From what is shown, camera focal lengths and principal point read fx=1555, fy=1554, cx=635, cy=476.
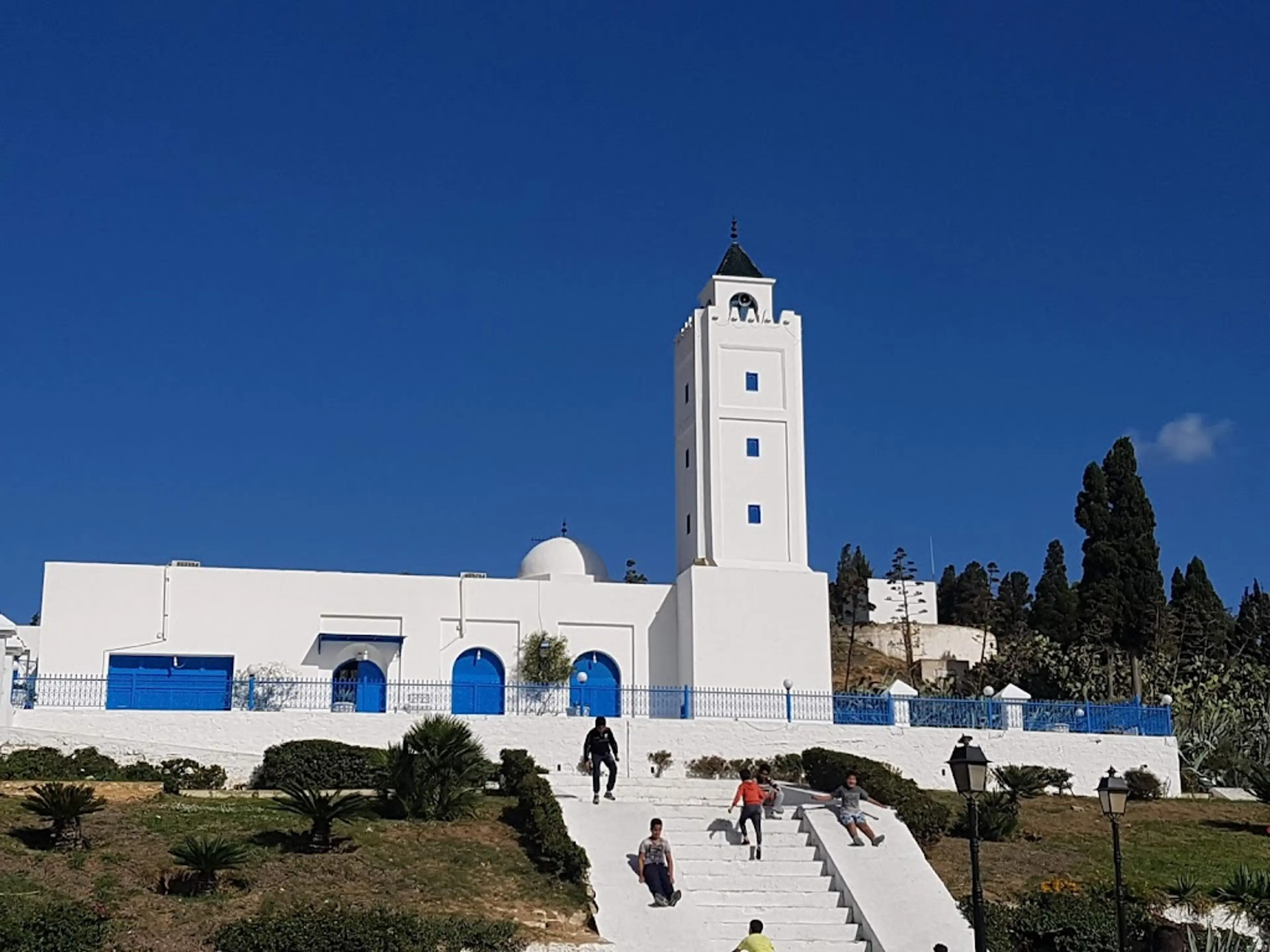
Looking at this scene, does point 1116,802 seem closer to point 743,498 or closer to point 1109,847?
point 1109,847

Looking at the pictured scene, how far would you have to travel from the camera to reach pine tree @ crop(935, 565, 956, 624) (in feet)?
261

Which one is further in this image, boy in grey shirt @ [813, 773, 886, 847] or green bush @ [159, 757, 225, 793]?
green bush @ [159, 757, 225, 793]

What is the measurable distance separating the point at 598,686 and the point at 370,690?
5128 mm

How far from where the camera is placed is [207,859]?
17.3 meters

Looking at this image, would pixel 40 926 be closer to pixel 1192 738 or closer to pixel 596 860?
pixel 596 860

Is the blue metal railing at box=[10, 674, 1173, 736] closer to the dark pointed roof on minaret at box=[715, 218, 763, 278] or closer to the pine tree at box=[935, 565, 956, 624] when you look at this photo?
the dark pointed roof on minaret at box=[715, 218, 763, 278]

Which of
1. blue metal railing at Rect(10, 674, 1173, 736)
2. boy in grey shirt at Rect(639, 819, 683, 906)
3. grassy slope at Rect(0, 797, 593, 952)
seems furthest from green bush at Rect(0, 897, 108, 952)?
blue metal railing at Rect(10, 674, 1173, 736)

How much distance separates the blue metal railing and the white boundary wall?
432 mm

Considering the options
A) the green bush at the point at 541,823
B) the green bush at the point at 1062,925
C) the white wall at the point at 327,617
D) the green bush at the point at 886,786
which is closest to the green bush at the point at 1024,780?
the green bush at the point at 886,786

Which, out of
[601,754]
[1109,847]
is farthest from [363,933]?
[1109,847]

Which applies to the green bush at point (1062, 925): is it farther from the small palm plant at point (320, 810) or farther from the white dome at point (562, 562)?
the white dome at point (562, 562)

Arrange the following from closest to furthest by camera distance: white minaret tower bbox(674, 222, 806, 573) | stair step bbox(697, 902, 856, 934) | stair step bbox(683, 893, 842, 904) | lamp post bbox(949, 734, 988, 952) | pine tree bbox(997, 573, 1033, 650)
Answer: lamp post bbox(949, 734, 988, 952), stair step bbox(697, 902, 856, 934), stair step bbox(683, 893, 842, 904), white minaret tower bbox(674, 222, 806, 573), pine tree bbox(997, 573, 1033, 650)

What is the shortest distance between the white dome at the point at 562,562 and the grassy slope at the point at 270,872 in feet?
52.2

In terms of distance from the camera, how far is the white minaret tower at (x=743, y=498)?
3353 cm
